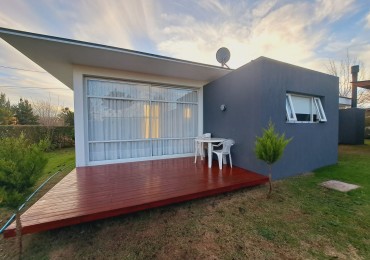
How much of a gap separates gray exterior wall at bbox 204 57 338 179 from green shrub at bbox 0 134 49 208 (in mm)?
4447

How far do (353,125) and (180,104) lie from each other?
12.1 meters

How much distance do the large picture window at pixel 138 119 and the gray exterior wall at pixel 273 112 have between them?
124cm

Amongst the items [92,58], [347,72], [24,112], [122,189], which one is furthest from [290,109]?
[24,112]

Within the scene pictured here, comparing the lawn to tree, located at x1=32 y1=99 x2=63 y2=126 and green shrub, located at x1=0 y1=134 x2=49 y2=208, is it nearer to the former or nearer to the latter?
green shrub, located at x1=0 y1=134 x2=49 y2=208

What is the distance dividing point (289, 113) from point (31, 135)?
13.8 m

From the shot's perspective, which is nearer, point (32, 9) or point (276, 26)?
point (32, 9)

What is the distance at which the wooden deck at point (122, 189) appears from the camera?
2.32 meters

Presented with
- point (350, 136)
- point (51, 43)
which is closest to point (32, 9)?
point (51, 43)

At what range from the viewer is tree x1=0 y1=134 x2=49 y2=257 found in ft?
6.01

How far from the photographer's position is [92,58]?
4309mm

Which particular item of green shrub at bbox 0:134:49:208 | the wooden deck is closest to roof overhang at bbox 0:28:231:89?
green shrub at bbox 0:134:49:208

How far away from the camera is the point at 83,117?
483 cm

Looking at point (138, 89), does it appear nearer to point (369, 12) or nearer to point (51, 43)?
point (51, 43)

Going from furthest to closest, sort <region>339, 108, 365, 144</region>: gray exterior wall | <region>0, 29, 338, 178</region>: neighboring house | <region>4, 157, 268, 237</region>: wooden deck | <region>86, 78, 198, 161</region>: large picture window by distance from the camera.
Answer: <region>339, 108, 365, 144</region>: gray exterior wall
<region>86, 78, 198, 161</region>: large picture window
<region>0, 29, 338, 178</region>: neighboring house
<region>4, 157, 268, 237</region>: wooden deck
